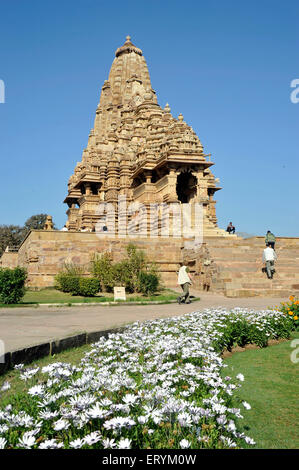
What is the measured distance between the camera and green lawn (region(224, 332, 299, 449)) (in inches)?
138

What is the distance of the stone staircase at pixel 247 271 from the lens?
50.9ft

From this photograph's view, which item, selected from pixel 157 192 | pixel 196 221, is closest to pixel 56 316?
pixel 196 221

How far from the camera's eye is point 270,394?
449cm

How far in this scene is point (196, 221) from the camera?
26.4 m

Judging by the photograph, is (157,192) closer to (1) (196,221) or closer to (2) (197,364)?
(1) (196,221)

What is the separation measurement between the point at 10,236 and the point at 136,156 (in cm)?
2330

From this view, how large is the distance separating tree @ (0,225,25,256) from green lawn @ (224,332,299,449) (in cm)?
4475

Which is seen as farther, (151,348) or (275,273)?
(275,273)

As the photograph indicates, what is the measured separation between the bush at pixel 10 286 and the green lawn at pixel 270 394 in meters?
7.60

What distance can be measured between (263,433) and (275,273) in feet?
46.4

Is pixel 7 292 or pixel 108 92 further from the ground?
pixel 108 92

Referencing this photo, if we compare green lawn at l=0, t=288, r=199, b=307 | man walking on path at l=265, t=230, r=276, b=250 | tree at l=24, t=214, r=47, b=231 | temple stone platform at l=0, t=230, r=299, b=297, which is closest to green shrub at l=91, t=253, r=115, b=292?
green lawn at l=0, t=288, r=199, b=307

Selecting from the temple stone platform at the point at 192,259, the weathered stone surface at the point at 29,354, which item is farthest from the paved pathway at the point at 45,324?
the temple stone platform at the point at 192,259

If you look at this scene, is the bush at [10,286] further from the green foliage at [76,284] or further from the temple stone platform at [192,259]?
the temple stone platform at [192,259]
